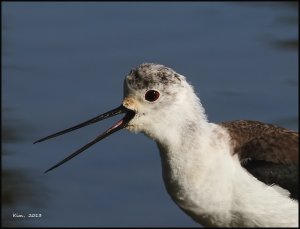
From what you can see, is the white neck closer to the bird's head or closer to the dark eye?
the bird's head

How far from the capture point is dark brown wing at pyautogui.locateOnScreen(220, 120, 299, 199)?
9.59 metres

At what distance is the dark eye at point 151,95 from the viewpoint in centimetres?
959

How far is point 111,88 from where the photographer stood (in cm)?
1416

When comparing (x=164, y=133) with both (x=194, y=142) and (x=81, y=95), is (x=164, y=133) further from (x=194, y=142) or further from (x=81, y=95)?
(x=81, y=95)

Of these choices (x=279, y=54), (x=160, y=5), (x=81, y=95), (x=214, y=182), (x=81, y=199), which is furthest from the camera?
(x=160, y=5)

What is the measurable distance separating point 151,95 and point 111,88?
458 cm

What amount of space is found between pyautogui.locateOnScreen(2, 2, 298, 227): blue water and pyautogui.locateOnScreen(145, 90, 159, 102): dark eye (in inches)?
132

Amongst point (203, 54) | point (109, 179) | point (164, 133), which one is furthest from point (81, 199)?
point (164, 133)

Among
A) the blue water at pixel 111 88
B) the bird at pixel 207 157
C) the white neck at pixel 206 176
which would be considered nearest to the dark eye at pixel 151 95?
the bird at pixel 207 157

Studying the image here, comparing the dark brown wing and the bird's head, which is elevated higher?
the bird's head

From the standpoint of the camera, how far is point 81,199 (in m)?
13.2

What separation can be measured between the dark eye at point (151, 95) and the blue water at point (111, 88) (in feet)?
11.0

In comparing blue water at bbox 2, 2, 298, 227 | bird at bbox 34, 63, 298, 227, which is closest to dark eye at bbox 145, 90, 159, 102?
bird at bbox 34, 63, 298, 227

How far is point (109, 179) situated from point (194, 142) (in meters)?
3.83
